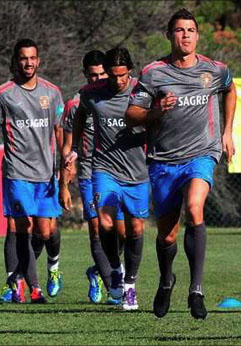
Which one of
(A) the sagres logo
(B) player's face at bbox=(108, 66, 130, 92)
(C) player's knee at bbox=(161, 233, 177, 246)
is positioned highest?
(B) player's face at bbox=(108, 66, 130, 92)

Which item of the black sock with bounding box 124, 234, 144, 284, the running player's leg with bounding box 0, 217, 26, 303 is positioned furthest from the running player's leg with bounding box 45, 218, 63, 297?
the black sock with bounding box 124, 234, 144, 284

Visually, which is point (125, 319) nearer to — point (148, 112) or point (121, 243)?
point (148, 112)

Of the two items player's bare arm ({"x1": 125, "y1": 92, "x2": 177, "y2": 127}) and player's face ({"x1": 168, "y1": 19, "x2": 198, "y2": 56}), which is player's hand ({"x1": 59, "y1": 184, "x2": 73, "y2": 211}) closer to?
player's bare arm ({"x1": 125, "y1": 92, "x2": 177, "y2": 127})

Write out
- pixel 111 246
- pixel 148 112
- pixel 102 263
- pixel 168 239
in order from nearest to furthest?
pixel 148 112, pixel 168 239, pixel 111 246, pixel 102 263

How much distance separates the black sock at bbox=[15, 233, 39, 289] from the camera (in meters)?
11.1

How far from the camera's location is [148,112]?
8.42m

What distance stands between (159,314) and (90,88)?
2.39 meters

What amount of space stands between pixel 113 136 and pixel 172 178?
5.58 feet

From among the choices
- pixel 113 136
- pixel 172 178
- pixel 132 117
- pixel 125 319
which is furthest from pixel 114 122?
pixel 125 319

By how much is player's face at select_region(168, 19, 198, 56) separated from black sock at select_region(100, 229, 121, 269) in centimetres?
224

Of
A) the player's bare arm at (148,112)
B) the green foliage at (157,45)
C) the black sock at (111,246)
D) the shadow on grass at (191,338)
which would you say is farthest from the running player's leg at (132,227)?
the green foliage at (157,45)

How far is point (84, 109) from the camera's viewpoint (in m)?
10.4

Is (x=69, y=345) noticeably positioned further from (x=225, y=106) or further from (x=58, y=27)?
(x=58, y=27)

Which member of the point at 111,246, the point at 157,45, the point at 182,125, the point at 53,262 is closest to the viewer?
the point at 182,125
